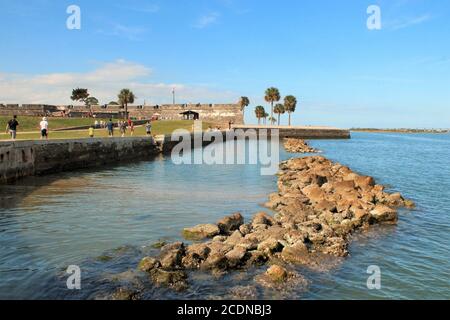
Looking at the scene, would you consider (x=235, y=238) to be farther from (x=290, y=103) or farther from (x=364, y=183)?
(x=290, y=103)

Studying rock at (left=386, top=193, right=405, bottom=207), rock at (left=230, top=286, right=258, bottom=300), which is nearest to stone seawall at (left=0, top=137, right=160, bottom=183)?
rock at (left=230, top=286, right=258, bottom=300)

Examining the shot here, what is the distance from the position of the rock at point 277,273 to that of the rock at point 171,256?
1.87 metres

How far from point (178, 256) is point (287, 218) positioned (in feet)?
15.4

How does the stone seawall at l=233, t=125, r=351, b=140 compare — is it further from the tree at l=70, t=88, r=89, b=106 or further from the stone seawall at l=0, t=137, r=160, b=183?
the stone seawall at l=0, t=137, r=160, b=183

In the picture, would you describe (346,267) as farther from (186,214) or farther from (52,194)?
(52,194)

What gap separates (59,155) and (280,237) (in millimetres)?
16527

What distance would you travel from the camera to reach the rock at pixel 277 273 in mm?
7727

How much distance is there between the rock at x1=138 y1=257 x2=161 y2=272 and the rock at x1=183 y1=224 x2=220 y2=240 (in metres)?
2.34

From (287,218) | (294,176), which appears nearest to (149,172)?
(294,176)

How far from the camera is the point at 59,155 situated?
22.6 m

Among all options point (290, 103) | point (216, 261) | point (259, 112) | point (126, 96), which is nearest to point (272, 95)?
point (290, 103)

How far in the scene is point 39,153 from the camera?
68.3 feet

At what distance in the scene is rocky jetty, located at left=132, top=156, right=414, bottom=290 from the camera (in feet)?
26.7

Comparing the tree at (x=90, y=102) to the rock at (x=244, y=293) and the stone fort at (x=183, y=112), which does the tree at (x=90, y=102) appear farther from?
the rock at (x=244, y=293)
